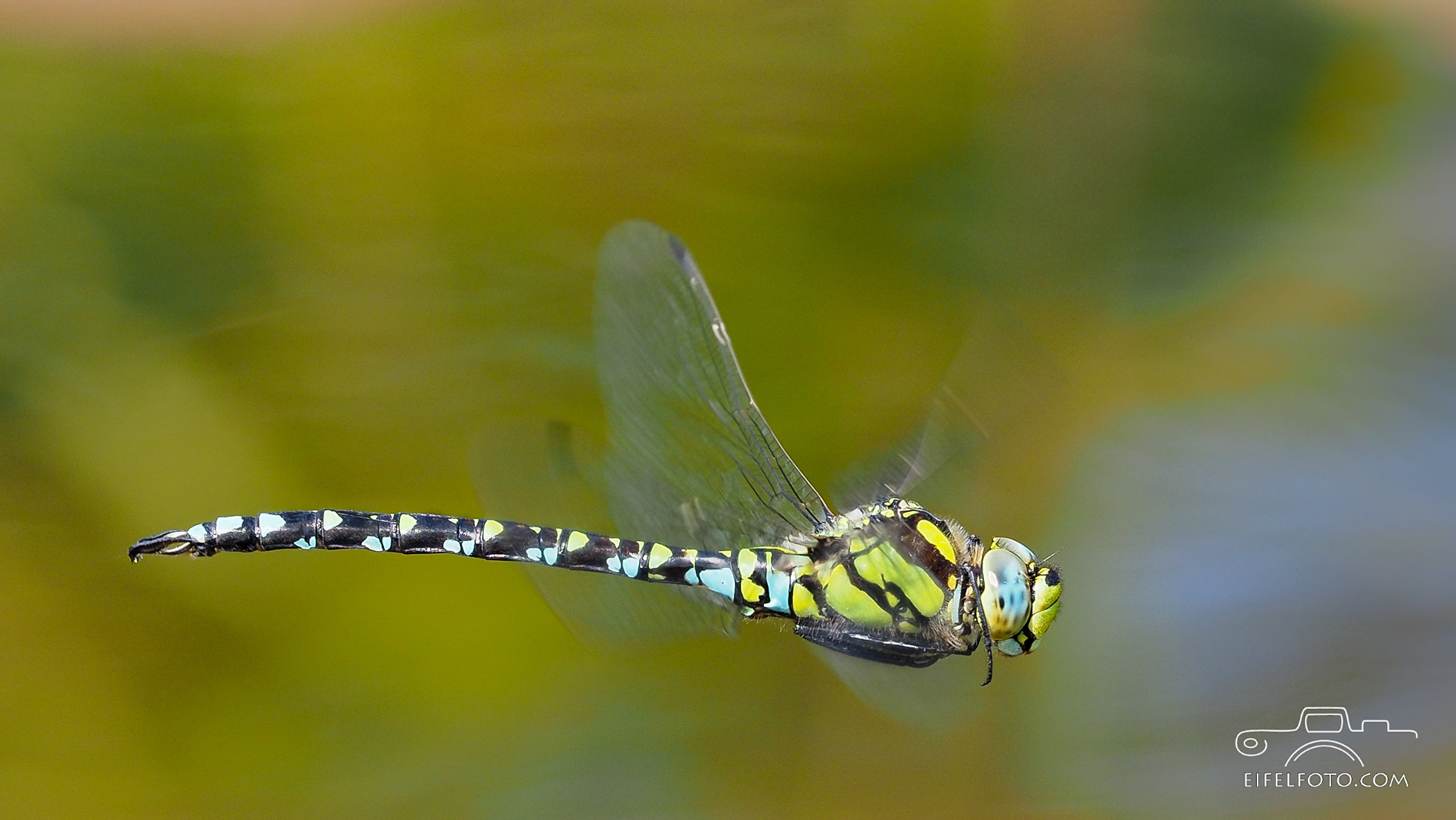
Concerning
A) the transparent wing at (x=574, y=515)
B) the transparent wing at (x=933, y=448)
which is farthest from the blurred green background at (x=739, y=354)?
the transparent wing at (x=933, y=448)

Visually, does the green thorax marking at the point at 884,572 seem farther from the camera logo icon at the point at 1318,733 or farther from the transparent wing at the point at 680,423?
the camera logo icon at the point at 1318,733

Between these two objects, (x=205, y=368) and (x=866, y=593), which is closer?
(x=866, y=593)

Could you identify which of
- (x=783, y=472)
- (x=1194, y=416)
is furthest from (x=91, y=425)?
(x=1194, y=416)

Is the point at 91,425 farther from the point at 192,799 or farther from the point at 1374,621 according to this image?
the point at 1374,621

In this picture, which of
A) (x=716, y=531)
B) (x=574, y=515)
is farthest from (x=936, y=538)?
(x=574, y=515)

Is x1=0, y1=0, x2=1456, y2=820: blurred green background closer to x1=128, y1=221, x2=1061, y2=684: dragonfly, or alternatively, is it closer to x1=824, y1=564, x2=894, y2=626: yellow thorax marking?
x1=128, y1=221, x2=1061, y2=684: dragonfly

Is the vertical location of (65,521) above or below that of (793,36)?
below

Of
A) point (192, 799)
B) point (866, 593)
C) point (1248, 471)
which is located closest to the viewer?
point (866, 593)
